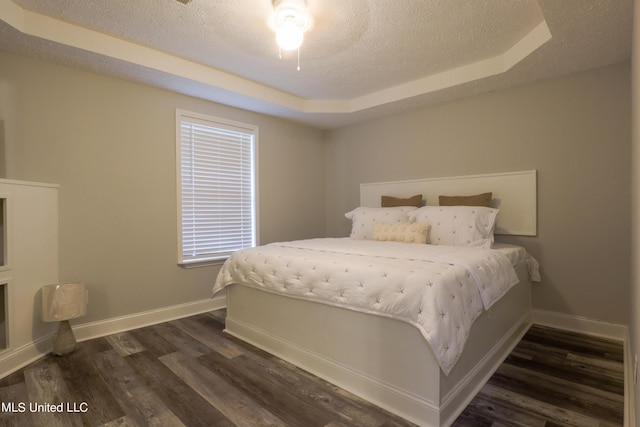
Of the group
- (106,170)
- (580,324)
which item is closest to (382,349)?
(580,324)

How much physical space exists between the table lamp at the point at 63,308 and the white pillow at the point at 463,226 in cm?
293

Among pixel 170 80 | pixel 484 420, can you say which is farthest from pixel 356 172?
pixel 484 420

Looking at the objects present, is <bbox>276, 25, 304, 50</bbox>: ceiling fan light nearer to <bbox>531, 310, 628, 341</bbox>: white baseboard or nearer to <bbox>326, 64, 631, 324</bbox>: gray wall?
<bbox>326, 64, 631, 324</bbox>: gray wall

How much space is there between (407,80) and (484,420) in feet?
9.64

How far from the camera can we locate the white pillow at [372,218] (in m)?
3.22

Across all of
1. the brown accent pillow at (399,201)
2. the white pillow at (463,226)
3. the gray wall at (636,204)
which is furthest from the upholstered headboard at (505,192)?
the gray wall at (636,204)

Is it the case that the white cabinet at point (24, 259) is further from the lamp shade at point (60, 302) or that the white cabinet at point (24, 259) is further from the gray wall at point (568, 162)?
the gray wall at point (568, 162)

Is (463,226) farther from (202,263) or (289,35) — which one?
(202,263)

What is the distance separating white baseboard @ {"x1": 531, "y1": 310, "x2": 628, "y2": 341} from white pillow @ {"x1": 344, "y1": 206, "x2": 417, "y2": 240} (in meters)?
1.49

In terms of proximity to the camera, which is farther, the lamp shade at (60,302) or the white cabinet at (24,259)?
the lamp shade at (60,302)

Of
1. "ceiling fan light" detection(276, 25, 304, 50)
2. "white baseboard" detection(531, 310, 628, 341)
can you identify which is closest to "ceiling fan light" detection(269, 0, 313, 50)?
"ceiling fan light" detection(276, 25, 304, 50)

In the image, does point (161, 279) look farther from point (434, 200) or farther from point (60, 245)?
point (434, 200)

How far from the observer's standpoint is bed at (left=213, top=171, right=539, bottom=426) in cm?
152

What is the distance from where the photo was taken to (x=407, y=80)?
10.5 ft
